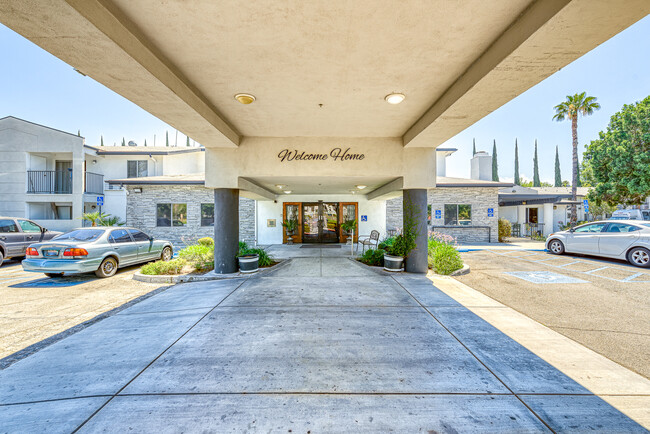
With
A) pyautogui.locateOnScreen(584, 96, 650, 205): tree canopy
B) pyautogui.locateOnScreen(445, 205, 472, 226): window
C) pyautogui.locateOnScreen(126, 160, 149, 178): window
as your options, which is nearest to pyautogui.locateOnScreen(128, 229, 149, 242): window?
pyautogui.locateOnScreen(126, 160, 149, 178): window

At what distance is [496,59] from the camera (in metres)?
3.17

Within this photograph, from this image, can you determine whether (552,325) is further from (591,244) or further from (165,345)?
(591,244)

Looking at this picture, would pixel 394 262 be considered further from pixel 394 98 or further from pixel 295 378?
pixel 295 378

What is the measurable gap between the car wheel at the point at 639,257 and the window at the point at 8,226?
→ 22.4 meters

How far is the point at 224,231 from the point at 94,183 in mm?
15404

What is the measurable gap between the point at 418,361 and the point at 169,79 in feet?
16.8

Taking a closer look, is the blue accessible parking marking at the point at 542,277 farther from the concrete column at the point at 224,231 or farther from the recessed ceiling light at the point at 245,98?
the concrete column at the point at 224,231

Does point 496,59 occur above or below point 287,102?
below

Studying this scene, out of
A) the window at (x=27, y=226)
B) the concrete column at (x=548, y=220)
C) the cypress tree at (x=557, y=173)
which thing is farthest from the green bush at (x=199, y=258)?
the cypress tree at (x=557, y=173)

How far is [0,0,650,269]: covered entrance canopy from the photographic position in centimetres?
257

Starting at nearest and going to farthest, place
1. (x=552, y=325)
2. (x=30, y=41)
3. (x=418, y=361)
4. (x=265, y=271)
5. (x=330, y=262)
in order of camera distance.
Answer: (x=30, y=41)
(x=418, y=361)
(x=552, y=325)
(x=265, y=271)
(x=330, y=262)

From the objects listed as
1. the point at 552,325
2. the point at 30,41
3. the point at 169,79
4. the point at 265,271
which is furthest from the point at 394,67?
the point at 265,271

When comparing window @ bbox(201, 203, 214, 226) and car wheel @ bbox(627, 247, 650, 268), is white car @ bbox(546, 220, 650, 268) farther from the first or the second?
window @ bbox(201, 203, 214, 226)

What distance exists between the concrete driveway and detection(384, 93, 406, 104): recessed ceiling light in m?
3.91
